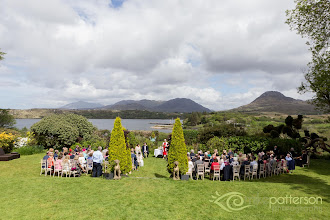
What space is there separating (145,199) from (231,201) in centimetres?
316

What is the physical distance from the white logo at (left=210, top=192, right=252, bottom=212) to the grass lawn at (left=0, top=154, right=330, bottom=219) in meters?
→ 0.04

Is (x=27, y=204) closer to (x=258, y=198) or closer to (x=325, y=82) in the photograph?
(x=258, y=198)

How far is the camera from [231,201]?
734 centimetres

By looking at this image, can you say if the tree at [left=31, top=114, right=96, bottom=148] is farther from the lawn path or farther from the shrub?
the lawn path

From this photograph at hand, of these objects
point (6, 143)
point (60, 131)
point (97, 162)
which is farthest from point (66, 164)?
point (6, 143)

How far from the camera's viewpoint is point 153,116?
175m

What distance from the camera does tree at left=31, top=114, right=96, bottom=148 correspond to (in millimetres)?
18234

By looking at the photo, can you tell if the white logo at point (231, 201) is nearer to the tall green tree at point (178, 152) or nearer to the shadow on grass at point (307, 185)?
the tall green tree at point (178, 152)

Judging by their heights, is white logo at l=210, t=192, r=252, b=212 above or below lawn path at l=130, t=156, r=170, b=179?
above

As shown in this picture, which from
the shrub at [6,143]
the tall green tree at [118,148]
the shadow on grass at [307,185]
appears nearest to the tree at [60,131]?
the shrub at [6,143]

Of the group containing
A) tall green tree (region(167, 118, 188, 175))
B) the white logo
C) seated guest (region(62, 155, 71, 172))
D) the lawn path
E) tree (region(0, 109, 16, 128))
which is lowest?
the lawn path

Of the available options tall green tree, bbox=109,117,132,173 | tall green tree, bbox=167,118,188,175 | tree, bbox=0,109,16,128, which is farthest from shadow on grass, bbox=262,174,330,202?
tree, bbox=0,109,16,128

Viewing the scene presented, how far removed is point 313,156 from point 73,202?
22.3 metres

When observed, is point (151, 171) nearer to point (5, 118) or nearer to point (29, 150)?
point (29, 150)
